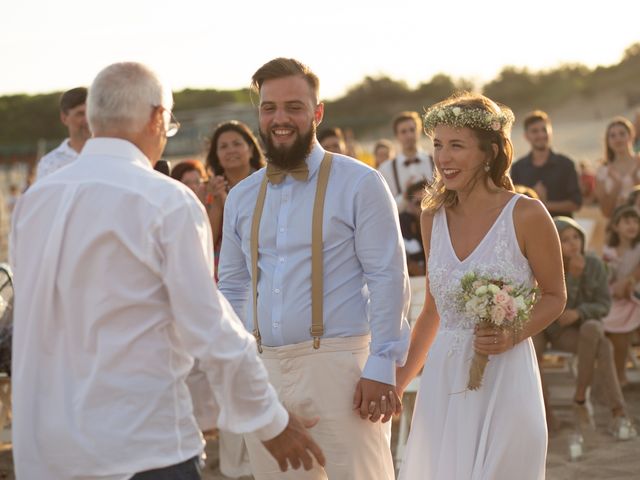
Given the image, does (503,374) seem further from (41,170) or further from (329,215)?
(41,170)

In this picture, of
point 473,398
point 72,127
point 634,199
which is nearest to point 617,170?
point 634,199

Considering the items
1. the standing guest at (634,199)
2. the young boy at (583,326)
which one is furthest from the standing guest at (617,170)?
the young boy at (583,326)

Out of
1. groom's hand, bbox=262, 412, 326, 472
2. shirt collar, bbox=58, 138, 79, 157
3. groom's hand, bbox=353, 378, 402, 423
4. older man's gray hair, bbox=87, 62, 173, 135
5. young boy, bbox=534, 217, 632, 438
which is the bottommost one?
young boy, bbox=534, 217, 632, 438

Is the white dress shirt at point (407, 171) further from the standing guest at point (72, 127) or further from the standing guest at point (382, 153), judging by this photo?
the standing guest at point (72, 127)

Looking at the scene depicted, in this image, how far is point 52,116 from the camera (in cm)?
6291

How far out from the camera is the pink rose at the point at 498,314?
4.39 metres

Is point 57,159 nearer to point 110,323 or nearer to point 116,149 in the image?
point 116,149

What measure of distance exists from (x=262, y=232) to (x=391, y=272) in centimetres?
59

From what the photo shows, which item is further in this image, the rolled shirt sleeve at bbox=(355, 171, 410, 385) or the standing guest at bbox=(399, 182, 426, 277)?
the standing guest at bbox=(399, 182, 426, 277)

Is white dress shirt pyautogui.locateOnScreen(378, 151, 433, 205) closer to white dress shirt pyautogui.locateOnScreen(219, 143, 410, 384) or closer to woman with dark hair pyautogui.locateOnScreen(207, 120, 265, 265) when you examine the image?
woman with dark hair pyautogui.locateOnScreen(207, 120, 265, 265)

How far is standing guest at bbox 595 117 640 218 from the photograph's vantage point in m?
11.4

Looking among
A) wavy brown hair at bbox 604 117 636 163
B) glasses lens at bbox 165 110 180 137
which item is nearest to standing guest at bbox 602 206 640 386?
wavy brown hair at bbox 604 117 636 163

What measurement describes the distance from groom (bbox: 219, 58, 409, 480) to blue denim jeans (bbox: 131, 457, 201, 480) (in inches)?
48.3

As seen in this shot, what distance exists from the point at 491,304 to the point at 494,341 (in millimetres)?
180
